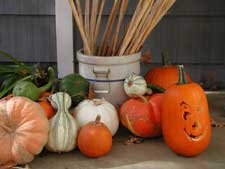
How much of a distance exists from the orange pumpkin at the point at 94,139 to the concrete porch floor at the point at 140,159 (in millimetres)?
27

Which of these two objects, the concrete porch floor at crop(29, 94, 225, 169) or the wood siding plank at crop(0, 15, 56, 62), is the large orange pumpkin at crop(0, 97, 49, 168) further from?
the wood siding plank at crop(0, 15, 56, 62)

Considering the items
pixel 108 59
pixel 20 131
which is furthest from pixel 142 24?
pixel 20 131

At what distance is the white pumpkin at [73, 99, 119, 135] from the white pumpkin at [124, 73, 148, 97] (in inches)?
3.1

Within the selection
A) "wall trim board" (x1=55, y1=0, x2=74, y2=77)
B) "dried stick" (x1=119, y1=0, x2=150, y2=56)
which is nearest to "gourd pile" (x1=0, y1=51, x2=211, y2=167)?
"dried stick" (x1=119, y1=0, x2=150, y2=56)

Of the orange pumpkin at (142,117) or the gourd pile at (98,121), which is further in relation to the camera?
the orange pumpkin at (142,117)

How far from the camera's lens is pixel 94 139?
120 cm

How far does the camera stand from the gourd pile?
1.16 m

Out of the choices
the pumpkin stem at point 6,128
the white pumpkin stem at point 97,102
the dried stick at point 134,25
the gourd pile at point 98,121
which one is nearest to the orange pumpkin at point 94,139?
the gourd pile at point 98,121

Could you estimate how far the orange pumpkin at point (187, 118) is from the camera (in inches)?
46.4

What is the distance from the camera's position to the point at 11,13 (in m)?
1.99

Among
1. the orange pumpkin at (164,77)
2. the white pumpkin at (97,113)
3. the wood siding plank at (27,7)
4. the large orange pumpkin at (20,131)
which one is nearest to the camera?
the large orange pumpkin at (20,131)

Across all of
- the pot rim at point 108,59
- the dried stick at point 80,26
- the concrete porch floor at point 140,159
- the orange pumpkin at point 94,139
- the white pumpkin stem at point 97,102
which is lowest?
the concrete porch floor at point 140,159

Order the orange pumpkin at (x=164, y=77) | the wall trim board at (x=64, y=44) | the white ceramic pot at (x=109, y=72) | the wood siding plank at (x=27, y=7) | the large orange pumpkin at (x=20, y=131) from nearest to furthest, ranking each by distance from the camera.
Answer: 1. the large orange pumpkin at (x=20, y=131)
2. the white ceramic pot at (x=109, y=72)
3. the orange pumpkin at (x=164, y=77)
4. the wall trim board at (x=64, y=44)
5. the wood siding plank at (x=27, y=7)

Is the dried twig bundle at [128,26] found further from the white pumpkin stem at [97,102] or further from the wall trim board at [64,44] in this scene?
the wall trim board at [64,44]
